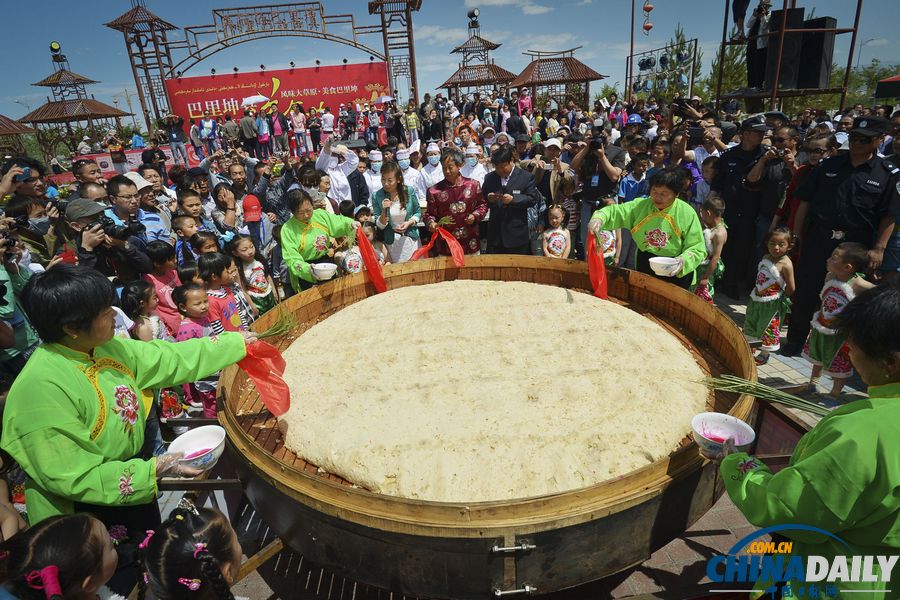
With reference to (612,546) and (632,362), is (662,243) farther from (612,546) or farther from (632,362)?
(612,546)

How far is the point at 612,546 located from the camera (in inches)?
74.8

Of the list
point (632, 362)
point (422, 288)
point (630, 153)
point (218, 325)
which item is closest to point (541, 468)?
point (632, 362)

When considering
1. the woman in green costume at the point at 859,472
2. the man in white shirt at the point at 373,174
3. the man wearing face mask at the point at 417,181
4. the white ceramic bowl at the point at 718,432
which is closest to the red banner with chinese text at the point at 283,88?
the man in white shirt at the point at 373,174

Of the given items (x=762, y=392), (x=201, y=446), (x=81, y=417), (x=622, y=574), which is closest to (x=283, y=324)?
(x=201, y=446)

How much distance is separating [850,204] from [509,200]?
2864 millimetres

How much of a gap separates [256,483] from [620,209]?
3366 millimetres

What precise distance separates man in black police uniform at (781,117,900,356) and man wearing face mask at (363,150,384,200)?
5915 mm

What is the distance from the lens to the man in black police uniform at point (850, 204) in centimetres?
372

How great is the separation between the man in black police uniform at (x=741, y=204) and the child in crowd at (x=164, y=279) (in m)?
5.96

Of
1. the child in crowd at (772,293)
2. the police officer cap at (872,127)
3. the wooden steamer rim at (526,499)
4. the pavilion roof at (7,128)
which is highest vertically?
the pavilion roof at (7,128)

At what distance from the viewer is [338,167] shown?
792 cm

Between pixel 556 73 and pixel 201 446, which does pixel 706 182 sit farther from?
pixel 556 73

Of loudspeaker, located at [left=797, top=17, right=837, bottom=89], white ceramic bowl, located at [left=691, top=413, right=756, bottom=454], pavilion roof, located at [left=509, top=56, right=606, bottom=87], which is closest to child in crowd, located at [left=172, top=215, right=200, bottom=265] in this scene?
white ceramic bowl, located at [left=691, top=413, right=756, bottom=454]

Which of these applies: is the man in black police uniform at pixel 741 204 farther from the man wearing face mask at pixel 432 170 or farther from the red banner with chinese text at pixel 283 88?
the red banner with chinese text at pixel 283 88
